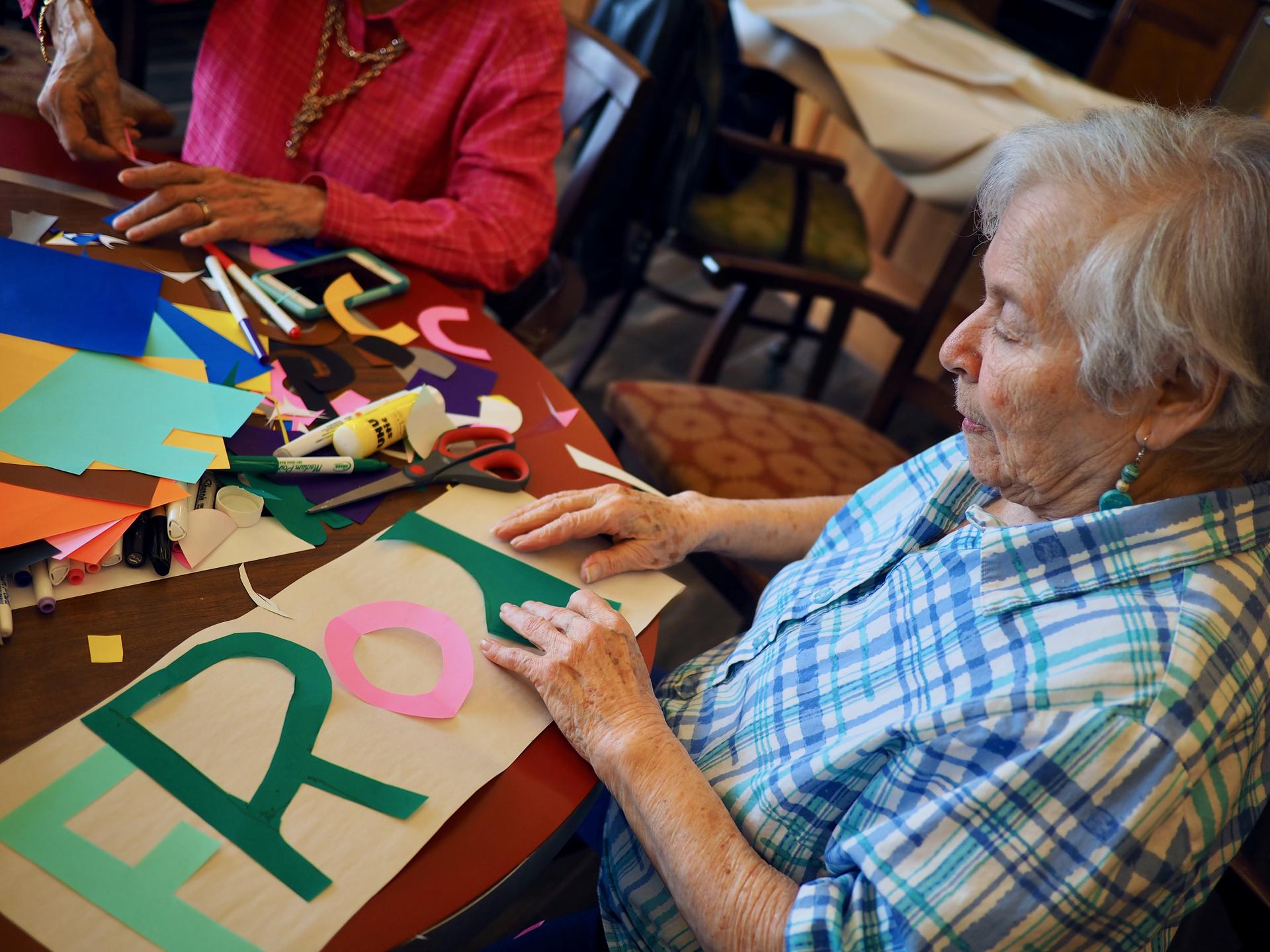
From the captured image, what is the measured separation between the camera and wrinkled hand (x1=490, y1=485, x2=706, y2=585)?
3.34ft

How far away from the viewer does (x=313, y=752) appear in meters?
0.75

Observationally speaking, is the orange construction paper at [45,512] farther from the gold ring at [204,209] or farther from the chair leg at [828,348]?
the chair leg at [828,348]

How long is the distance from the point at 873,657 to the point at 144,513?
2.37ft

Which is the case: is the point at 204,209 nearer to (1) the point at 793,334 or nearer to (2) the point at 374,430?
(2) the point at 374,430

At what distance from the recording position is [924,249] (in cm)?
362

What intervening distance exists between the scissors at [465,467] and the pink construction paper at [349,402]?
102 millimetres

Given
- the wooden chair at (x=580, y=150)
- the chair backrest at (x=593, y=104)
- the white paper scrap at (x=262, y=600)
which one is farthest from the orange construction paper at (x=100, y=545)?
the chair backrest at (x=593, y=104)

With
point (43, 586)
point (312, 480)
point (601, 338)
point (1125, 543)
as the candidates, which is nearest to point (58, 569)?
point (43, 586)

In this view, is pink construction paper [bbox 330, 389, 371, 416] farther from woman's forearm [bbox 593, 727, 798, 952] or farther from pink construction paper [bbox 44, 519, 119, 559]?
woman's forearm [bbox 593, 727, 798, 952]

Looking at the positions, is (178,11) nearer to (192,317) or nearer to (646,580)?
(192,317)

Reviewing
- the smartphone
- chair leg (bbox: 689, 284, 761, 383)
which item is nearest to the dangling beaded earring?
the smartphone

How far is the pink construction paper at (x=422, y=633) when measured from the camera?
0.81 m

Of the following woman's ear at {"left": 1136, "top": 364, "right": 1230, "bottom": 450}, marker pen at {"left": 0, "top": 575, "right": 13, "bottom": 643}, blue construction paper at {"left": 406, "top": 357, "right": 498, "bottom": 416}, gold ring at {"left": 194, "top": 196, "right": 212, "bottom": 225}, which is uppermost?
woman's ear at {"left": 1136, "top": 364, "right": 1230, "bottom": 450}

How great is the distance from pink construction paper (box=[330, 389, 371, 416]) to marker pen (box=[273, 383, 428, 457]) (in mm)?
20
